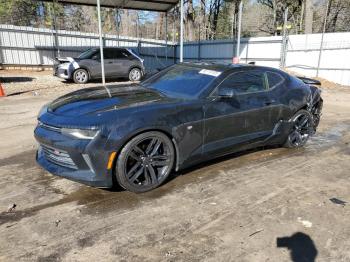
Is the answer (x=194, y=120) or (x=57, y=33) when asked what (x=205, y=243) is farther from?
(x=57, y=33)

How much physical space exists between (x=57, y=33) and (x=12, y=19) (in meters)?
6.34

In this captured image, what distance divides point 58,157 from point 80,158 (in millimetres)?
372

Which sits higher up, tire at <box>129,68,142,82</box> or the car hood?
the car hood

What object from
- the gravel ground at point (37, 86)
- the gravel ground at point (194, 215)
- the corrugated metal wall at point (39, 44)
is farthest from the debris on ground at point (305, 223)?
the corrugated metal wall at point (39, 44)

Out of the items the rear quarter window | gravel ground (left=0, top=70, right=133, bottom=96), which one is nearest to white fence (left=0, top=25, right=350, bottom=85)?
gravel ground (left=0, top=70, right=133, bottom=96)

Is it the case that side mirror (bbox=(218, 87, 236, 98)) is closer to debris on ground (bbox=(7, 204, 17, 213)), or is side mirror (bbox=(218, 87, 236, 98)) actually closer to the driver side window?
the driver side window

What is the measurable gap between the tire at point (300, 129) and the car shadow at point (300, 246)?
277 cm

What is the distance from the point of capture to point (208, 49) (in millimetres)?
22969

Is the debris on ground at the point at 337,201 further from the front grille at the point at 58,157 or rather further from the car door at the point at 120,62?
the car door at the point at 120,62

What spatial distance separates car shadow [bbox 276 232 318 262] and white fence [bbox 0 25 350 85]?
1512cm

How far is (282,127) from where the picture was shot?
5500mm

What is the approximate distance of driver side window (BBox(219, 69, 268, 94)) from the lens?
477 centimetres

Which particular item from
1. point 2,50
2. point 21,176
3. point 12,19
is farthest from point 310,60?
point 12,19

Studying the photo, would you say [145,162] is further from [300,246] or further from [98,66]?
[98,66]
